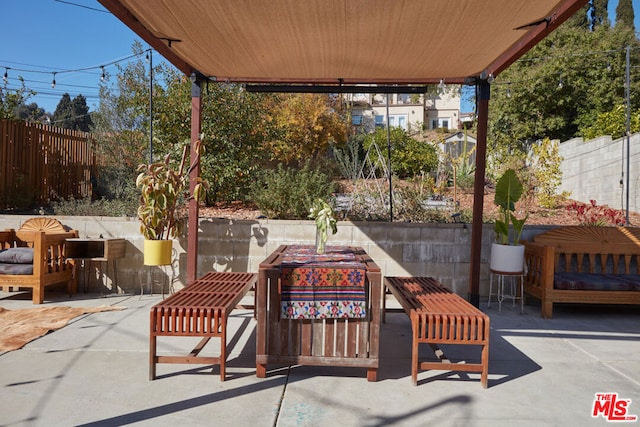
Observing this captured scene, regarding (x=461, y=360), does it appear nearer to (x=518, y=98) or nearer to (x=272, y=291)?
(x=272, y=291)

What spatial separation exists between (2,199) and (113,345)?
16.9 feet

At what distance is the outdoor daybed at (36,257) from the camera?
16.6 feet

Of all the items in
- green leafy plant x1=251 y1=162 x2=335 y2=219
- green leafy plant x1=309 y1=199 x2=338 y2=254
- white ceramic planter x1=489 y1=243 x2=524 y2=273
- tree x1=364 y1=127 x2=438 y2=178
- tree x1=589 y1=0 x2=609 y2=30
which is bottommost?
white ceramic planter x1=489 y1=243 x2=524 y2=273

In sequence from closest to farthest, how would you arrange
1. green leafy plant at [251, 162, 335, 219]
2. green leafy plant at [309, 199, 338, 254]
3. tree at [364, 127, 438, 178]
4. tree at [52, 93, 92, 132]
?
1. green leafy plant at [309, 199, 338, 254]
2. green leafy plant at [251, 162, 335, 219]
3. tree at [364, 127, 438, 178]
4. tree at [52, 93, 92, 132]

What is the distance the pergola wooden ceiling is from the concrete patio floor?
1.51m

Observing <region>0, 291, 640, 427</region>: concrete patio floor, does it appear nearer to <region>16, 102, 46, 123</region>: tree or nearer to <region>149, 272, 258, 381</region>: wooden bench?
<region>149, 272, 258, 381</region>: wooden bench

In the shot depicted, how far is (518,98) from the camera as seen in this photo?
642 inches

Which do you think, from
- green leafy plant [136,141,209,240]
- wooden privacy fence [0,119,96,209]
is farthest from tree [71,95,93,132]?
green leafy plant [136,141,209,240]

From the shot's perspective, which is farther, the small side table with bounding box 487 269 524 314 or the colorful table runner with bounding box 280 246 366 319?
the small side table with bounding box 487 269 524 314

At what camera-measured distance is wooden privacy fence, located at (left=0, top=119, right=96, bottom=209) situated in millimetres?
7750

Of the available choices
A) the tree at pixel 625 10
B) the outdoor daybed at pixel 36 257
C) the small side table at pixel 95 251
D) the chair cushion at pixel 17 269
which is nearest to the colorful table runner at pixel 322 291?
the small side table at pixel 95 251

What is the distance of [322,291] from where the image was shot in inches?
124

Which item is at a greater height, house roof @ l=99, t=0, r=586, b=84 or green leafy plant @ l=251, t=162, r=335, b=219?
house roof @ l=99, t=0, r=586, b=84

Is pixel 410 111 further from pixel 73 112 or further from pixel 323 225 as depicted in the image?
pixel 323 225
